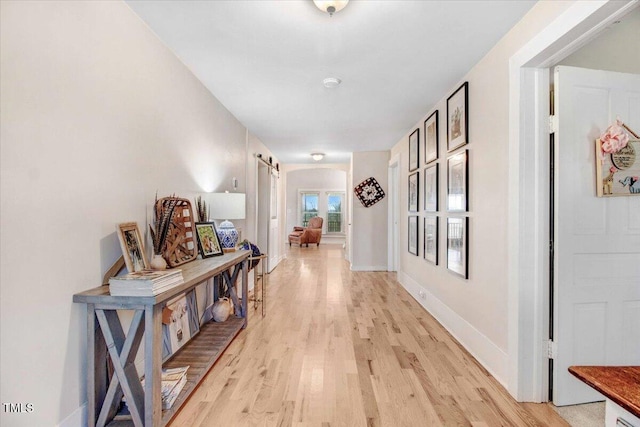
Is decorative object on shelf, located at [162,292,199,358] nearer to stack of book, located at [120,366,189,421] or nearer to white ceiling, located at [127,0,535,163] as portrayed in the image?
stack of book, located at [120,366,189,421]

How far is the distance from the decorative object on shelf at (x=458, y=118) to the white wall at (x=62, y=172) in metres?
2.51

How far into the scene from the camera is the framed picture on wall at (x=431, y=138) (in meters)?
3.45

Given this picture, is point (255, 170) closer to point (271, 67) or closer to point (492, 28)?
point (271, 67)

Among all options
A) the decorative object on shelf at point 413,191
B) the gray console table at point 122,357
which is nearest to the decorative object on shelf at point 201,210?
the gray console table at point 122,357

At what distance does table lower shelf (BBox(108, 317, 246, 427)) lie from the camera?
176 cm

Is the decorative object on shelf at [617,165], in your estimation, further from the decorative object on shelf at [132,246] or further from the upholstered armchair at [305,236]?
the upholstered armchair at [305,236]

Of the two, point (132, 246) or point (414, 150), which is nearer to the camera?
point (132, 246)

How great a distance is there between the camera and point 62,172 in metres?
1.42

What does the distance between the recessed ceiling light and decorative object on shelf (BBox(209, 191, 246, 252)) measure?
136 centimetres

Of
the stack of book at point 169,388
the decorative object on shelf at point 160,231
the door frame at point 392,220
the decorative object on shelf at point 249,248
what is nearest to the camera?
the stack of book at point 169,388

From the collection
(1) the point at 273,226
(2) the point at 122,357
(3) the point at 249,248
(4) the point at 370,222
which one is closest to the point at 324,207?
(1) the point at 273,226

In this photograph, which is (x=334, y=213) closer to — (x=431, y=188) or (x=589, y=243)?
(x=431, y=188)

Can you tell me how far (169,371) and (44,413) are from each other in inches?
26.6

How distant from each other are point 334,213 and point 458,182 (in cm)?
958
